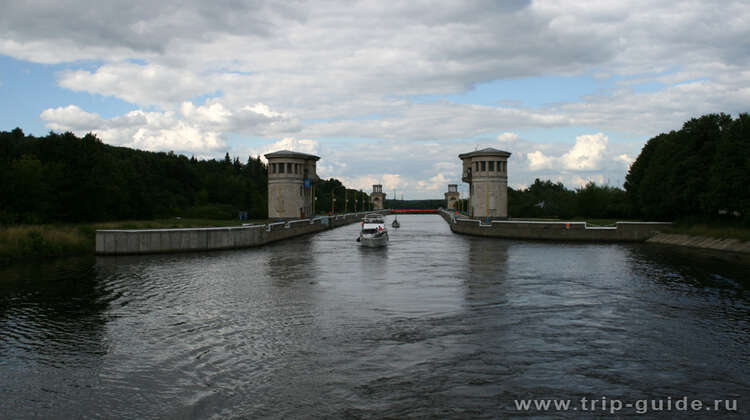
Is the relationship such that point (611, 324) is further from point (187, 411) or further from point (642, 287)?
point (187, 411)

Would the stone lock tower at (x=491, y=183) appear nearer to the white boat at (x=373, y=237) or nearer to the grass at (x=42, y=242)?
the white boat at (x=373, y=237)

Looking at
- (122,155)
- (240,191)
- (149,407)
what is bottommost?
(149,407)

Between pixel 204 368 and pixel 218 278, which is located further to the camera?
pixel 218 278

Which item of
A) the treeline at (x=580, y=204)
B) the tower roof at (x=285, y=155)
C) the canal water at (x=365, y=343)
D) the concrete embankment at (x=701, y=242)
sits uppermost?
the tower roof at (x=285, y=155)

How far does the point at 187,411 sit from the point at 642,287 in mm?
26006

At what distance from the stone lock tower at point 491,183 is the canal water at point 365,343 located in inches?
2691

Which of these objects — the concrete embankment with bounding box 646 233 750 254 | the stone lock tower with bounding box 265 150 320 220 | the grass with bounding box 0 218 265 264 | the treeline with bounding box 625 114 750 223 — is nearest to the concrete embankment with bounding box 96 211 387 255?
the grass with bounding box 0 218 265 264

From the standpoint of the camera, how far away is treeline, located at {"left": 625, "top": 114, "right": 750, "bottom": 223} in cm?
5209

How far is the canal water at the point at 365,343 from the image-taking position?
1280cm

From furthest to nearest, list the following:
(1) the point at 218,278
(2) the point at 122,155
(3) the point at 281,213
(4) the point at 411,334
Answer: (2) the point at 122,155, (3) the point at 281,213, (1) the point at 218,278, (4) the point at 411,334

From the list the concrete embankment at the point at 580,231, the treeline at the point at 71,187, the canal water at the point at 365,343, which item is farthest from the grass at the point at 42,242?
the concrete embankment at the point at 580,231

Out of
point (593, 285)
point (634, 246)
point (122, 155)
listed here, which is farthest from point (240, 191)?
point (593, 285)

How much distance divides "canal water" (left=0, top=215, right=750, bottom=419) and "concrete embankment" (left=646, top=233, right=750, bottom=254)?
17880 millimetres

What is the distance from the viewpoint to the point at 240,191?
5600 inches
